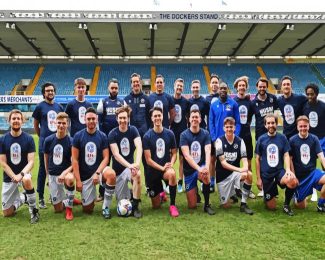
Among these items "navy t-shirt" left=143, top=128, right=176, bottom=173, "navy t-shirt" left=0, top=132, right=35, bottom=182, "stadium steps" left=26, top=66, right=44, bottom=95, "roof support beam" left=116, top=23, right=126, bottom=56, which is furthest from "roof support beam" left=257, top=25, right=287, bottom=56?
"navy t-shirt" left=0, top=132, right=35, bottom=182

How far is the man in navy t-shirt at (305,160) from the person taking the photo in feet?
16.2

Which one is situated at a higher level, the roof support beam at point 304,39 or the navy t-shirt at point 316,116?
the roof support beam at point 304,39

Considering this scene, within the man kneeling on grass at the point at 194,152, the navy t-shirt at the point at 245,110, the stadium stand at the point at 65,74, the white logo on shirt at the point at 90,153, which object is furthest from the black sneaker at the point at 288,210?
the stadium stand at the point at 65,74

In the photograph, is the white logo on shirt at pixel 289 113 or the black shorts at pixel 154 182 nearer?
the black shorts at pixel 154 182

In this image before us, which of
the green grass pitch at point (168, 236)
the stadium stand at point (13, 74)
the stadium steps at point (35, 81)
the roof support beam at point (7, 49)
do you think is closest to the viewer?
the green grass pitch at point (168, 236)

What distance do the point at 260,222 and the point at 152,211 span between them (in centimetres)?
147

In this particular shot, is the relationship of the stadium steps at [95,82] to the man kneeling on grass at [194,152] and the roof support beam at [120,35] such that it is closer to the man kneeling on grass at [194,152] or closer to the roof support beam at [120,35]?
the roof support beam at [120,35]

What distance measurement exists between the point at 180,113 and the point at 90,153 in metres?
2.17

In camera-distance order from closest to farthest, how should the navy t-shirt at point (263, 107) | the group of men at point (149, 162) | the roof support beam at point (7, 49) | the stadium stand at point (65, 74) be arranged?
the group of men at point (149, 162) < the navy t-shirt at point (263, 107) < the roof support beam at point (7, 49) < the stadium stand at point (65, 74)

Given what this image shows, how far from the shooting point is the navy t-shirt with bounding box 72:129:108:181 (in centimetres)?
488

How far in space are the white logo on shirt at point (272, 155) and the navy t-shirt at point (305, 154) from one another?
285 millimetres

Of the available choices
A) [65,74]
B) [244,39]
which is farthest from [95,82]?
[244,39]

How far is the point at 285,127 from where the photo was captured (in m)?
→ 6.02

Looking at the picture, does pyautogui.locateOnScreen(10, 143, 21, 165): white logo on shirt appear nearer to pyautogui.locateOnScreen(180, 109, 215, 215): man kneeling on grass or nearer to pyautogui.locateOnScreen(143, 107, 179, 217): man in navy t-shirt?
pyautogui.locateOnScreen(143, 107, 179, 217): man in navy t-shirt
